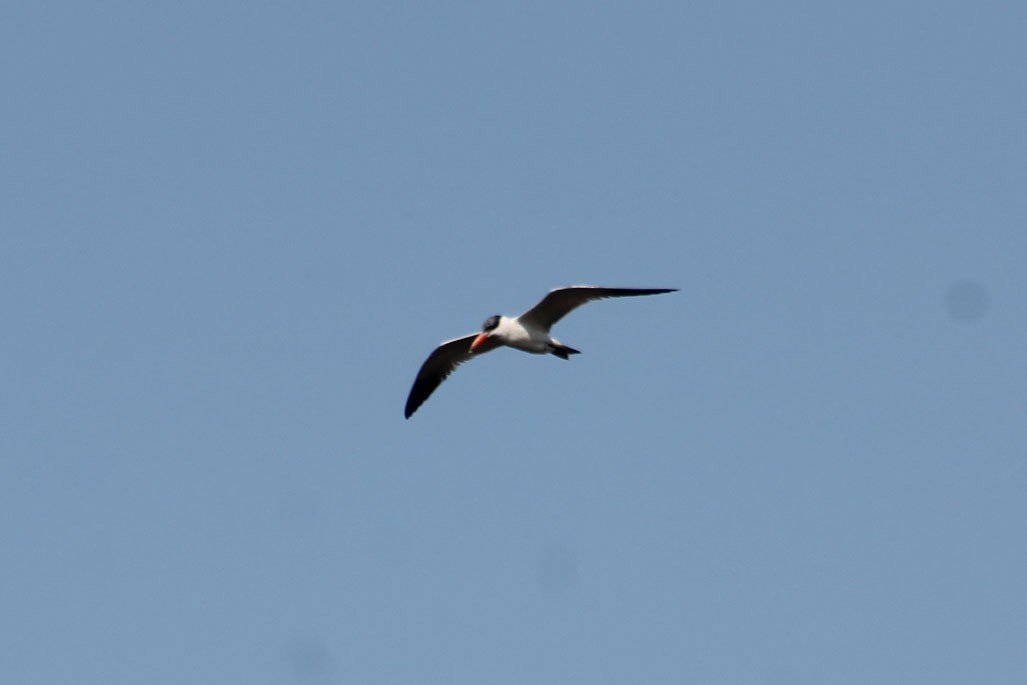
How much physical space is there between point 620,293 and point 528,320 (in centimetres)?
192

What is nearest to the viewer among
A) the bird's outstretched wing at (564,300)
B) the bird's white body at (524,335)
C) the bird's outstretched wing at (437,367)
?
the bird's outstretched wing at (564,300)

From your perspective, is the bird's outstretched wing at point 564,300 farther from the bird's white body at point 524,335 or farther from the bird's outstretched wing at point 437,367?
the bird's outstretched wing at point 437,367

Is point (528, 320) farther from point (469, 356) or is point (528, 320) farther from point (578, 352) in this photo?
point (469, 356)

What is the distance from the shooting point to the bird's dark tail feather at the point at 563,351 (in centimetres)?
3259

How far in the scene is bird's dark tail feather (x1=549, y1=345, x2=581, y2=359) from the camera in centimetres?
3259

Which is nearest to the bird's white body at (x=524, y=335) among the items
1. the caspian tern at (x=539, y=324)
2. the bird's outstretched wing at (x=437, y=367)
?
the caspian tern at (x=539, y=324)

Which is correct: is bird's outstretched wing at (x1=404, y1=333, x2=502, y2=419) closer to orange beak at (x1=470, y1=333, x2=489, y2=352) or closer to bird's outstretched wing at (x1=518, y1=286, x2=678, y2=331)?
orange beak at (x1=470, y1=333, x2=489, y2=352)

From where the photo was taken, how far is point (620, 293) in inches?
1242

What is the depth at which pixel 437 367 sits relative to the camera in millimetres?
36312

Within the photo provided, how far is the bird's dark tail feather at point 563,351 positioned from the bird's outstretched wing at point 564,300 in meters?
0.38

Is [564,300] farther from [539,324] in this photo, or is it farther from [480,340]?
[480,340]

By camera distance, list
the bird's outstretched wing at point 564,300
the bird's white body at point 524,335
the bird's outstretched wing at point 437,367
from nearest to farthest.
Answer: the bird's outstretched wing at point 564,300
the bird's white body at point 524,335
the bird's outstretched wing at point 437,367

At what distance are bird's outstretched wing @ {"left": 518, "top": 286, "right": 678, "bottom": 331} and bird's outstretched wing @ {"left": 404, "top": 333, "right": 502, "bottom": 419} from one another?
8.23 ft

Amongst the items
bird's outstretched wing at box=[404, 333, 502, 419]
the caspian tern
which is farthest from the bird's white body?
bird's outstretched wing at box=[404, 333, 502, 419]
